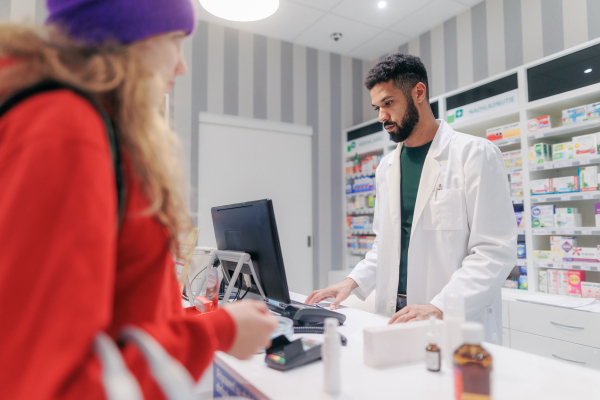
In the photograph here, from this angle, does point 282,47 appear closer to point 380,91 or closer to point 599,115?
point 380,91

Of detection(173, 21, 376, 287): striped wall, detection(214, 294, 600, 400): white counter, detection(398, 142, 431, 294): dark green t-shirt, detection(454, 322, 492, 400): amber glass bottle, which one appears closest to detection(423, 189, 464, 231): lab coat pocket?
detection(398, 142, 431, 294): dark green t-shirt

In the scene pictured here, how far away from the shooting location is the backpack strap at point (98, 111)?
1.58ft

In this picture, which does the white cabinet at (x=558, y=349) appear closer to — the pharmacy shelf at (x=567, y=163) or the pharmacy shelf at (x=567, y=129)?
the pharmacy shelf at (x=567, y=163)

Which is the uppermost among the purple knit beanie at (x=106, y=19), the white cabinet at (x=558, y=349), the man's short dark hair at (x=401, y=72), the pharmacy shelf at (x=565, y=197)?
the man's short dark hair at (x=401, y=72)

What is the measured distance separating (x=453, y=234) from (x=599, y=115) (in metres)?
1.63

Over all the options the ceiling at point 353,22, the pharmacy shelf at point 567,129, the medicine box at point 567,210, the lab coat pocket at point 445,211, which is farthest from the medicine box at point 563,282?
the ceiling at point 353,22

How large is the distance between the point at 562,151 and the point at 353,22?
8.29ft

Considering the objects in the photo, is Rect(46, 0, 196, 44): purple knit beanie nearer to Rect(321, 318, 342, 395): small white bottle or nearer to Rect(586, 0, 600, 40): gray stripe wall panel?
Rect(321, 318, 342, 395): small white bottle

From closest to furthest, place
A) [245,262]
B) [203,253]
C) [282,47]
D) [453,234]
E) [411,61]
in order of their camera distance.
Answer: [245,262]
[453,234]
[411,61]
[203,253]
[282,47]

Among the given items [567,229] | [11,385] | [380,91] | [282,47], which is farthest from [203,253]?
[282,47]

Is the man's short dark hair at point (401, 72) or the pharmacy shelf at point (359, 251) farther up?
the man's short dark hair at point (401, 72)

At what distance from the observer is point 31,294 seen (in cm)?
42

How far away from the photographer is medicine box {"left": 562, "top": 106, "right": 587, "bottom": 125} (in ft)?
8.70

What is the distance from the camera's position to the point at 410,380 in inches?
36.7
